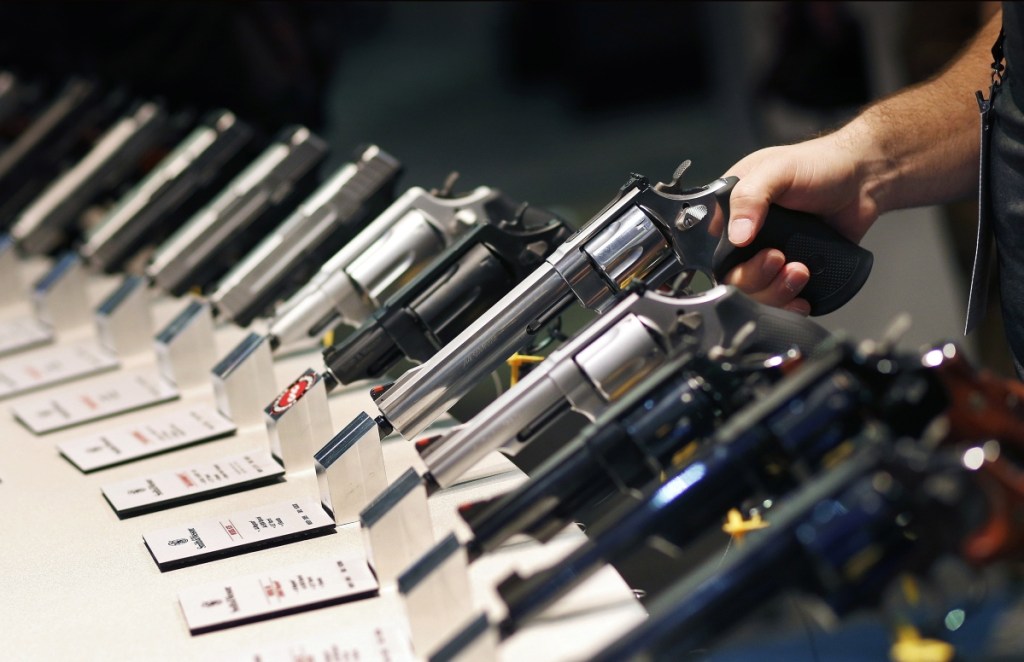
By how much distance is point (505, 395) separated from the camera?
1289mm

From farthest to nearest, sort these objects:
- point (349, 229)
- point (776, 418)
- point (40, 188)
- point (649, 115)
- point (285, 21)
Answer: point (649, 115)
point (285, 21)
point (40, 188)
point (349, 229)
point (776, 418)

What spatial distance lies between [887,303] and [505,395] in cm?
266

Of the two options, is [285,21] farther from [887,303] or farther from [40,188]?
[887,303]

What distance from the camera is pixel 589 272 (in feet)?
4.75

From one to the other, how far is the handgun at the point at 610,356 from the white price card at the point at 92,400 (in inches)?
29.5

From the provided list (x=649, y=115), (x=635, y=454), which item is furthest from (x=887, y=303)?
(x=635, y=454)

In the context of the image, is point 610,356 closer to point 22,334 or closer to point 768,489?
point 768,489

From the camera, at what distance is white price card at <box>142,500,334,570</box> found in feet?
4.31

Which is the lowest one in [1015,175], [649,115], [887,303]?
[887,303]

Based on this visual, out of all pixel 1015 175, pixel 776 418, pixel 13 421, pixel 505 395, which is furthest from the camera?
pixel 13 421

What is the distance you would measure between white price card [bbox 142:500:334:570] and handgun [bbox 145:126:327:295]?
3.35 feet

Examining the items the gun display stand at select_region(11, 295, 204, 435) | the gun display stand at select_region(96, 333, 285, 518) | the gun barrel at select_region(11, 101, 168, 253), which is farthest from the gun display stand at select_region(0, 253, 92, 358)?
the gun display stand at select_region(96, 333, 285, 518)

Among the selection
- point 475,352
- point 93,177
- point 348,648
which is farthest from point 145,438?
point 93,177

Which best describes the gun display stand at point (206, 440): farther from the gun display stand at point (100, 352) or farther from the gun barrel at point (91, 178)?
the gun barrel at point (91, 178)
